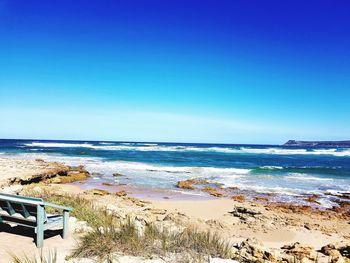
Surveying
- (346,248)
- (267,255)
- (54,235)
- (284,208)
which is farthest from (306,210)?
(54,235)

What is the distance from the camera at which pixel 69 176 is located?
18.4 m

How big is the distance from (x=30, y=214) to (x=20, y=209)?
0.21 m

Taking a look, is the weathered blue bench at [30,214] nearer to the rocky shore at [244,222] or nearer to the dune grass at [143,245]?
the rocky shore at [244,222]

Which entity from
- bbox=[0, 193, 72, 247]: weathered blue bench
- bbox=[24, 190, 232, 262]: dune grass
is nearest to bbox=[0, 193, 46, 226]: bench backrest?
bbox=[0, 193, 72, 247]: weathered blue bench

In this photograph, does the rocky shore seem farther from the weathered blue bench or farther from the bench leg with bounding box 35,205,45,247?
the weathered blue bench

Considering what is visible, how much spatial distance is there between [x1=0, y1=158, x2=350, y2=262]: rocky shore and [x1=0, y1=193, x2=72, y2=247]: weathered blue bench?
12.7 inches

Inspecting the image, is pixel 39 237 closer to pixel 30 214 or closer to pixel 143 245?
pixel 30 214

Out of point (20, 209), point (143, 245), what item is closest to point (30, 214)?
point (20, 209)

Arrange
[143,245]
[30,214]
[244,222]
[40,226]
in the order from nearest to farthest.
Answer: [143,245], [40,226], [30,214], [244,222]

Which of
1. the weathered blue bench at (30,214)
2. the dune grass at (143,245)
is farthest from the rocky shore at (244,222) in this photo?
the weathered blue bench at (30,214)

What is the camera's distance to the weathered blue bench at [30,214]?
5.41m

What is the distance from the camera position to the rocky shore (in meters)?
5.66

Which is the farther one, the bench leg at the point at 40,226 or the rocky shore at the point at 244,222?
the rocky shore at the point at 244,222

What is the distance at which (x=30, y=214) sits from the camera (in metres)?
5.75
